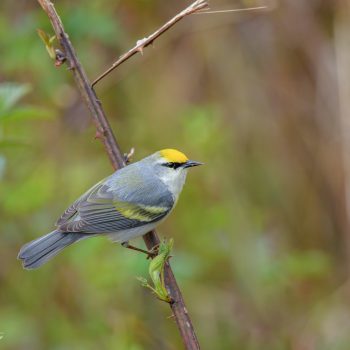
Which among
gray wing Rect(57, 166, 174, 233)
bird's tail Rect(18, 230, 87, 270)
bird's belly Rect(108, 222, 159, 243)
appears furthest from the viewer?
gray wing Rect(57, 166, 174, 233)

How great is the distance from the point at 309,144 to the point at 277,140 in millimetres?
298

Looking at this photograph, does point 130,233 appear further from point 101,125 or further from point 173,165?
point 101,125

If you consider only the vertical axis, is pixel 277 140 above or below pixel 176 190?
below

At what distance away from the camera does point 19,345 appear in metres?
4.96

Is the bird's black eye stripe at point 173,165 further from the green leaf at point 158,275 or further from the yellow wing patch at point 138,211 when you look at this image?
the green leaf at point 158,275

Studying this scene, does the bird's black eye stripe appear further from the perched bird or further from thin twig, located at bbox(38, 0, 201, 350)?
thin twig, located at bbox(38, 0, 201, 350)

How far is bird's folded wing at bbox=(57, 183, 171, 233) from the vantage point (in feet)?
12.4

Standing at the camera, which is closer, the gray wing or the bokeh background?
the gray wing

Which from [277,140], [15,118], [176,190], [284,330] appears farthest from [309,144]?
[15,118]

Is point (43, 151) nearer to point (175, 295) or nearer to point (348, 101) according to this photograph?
point (348, 101)

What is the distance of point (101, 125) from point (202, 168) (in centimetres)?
250

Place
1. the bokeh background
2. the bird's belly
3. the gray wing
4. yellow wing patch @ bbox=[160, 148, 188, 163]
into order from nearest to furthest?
the bird's belly < the gray wing < yellow wing patch @ bbox=[160, 148, 188, 163] < the bokeh background

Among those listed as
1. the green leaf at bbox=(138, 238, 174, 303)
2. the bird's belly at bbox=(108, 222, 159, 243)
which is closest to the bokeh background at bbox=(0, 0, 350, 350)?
the bird's belly at bbox=(108, 222, 159, 243)

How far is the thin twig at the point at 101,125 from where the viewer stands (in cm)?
238
